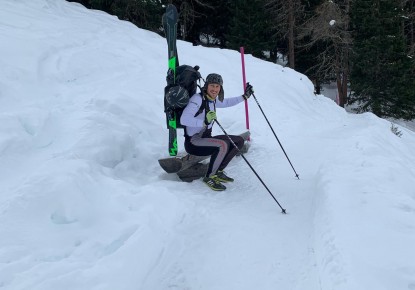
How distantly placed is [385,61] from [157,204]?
2298cm

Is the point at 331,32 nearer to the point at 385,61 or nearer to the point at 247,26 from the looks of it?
the point at 385,61

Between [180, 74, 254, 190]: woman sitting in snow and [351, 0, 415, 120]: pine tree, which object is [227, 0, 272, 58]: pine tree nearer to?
[351, 0, 415, 120]: pine tree

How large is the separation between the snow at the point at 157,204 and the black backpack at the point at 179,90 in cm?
124

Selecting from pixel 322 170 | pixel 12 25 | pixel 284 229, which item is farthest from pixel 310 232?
pixel 12 25

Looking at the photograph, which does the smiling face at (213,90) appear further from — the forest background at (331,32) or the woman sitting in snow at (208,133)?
the forest background at (331,32)

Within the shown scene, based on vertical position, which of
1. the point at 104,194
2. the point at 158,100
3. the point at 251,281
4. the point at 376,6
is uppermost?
the point at 376,6

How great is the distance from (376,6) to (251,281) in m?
24.9

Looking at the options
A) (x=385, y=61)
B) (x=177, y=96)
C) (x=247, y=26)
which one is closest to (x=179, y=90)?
(x=177, y=96)

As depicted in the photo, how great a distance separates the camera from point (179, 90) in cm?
568

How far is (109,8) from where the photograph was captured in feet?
71.1

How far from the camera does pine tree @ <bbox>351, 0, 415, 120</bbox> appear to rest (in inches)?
906

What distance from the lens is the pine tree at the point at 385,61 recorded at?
23016 millimetres

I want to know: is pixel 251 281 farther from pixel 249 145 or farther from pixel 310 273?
pixel 249 145

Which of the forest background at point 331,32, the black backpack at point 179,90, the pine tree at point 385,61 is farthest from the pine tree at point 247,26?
the black backpack at point 179,90
